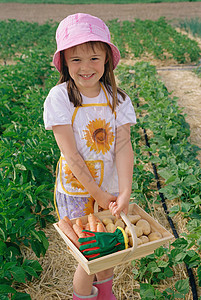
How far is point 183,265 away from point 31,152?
1.49 meters

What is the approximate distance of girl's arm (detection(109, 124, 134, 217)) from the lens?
171 centimetres

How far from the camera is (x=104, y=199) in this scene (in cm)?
172

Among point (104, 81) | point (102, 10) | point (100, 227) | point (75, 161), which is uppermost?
point (102, 10)

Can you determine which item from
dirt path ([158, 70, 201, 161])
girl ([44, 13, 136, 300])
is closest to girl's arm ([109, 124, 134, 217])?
girl ([44, 13, 136, 300])

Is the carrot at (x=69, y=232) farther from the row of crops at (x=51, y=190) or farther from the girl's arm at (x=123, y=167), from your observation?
the row of crops at (x=51, y=190)

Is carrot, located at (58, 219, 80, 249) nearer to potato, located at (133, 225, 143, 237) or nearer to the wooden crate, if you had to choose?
the wooden crate

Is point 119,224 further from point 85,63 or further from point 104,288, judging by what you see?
point 85,63

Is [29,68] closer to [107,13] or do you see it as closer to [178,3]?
[107,13]

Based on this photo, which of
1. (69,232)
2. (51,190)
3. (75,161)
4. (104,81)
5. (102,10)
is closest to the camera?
(69,232)

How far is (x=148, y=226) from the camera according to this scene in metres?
1.69

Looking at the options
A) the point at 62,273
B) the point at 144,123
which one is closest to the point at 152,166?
the point at 144,123

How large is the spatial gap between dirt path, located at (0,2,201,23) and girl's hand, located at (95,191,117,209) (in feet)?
65.2

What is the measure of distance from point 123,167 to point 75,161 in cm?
28

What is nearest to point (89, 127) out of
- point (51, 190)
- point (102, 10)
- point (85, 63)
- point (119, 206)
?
point (85, 63)
